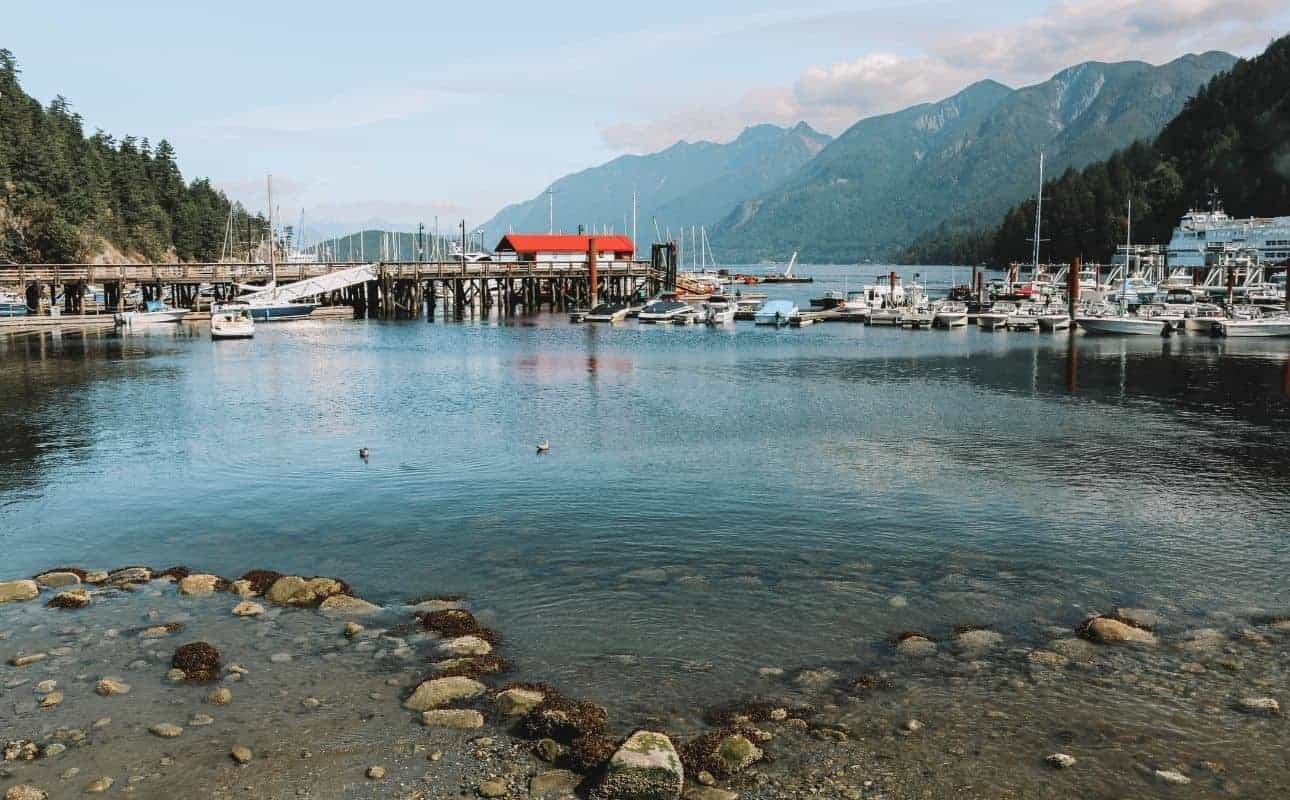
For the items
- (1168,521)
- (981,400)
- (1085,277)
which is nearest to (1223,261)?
(1085,277)

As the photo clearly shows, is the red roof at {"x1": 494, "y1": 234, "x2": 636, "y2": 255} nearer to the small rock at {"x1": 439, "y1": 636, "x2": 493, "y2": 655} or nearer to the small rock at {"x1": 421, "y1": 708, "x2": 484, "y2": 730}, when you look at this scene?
the small rock at {"x1": 439, "y1": 636, "x2": 493, "y2": 655}

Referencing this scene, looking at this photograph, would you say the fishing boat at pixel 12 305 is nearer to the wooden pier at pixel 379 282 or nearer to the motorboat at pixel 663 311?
the wooden pier at pixel 379 282

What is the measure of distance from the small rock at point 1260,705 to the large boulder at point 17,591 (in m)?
22.0

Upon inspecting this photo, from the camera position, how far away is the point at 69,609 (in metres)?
18.9

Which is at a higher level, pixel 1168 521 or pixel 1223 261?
pixel 1223 261

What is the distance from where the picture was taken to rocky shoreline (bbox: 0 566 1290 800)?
12727 mm

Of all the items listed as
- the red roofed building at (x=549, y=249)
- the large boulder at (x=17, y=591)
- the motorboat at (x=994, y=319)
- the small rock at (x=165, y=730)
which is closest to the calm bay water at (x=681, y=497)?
the large boulder at (x=17, y=591)

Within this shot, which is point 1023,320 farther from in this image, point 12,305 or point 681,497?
point 12,305

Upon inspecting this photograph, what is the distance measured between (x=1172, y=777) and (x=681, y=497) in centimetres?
1657

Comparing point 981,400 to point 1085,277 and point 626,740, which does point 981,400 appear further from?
point 1085,277

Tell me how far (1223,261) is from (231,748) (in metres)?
180

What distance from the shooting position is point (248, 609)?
18812 millimetres

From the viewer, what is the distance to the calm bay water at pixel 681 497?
19203mm

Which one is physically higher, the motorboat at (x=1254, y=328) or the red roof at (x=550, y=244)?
the red roof at (x=550, y=244)
